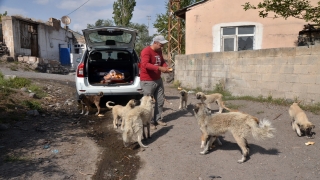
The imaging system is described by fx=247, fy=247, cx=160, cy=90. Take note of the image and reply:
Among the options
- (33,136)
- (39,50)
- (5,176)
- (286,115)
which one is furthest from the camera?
(39,50)

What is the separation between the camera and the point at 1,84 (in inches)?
340

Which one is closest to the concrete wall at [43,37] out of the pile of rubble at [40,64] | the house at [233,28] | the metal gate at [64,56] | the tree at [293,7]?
the metal gate at [64,56]

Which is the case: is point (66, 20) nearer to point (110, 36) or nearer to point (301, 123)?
point (110, 36)

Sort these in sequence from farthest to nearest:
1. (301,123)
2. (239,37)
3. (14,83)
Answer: (239,37), (14,83), (301,123)

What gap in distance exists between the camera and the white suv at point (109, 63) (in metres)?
7.20

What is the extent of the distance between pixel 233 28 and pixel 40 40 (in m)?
18.2

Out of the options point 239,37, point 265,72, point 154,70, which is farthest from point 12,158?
point 239,37

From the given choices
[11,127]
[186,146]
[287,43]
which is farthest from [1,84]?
[287,43]

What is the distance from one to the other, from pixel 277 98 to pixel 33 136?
718 centimetres

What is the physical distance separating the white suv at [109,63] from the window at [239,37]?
23.1 ft

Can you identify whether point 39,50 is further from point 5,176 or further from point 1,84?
point 5,176

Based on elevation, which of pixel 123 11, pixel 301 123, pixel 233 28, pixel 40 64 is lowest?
pixel 301 123

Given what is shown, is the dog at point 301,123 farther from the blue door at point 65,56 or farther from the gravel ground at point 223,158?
the blue door at point 65,56

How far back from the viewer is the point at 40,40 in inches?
915
